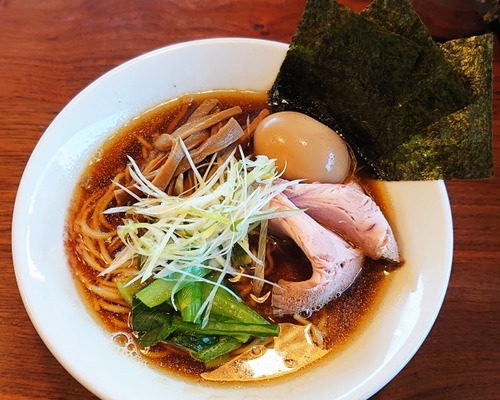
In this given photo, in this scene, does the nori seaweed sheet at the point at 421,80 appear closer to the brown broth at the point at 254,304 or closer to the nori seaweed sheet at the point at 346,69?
the nori seaweed sheet at the point at 346,69

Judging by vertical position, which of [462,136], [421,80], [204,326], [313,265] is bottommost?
[204,326]

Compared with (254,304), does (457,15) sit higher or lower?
higher

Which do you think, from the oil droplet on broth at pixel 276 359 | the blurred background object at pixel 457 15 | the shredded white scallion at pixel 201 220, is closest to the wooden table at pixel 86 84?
the blurred background object at pixel 457 15

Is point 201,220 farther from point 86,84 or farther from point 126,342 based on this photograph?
point 86,84

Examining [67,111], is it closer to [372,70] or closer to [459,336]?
[372,70]

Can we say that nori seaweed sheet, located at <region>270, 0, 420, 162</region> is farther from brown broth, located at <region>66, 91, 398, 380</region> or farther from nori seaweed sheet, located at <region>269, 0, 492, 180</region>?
brown broth, located at <region>66, 91, 398, 380</region>

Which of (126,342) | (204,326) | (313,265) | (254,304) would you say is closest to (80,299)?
(126,342)
